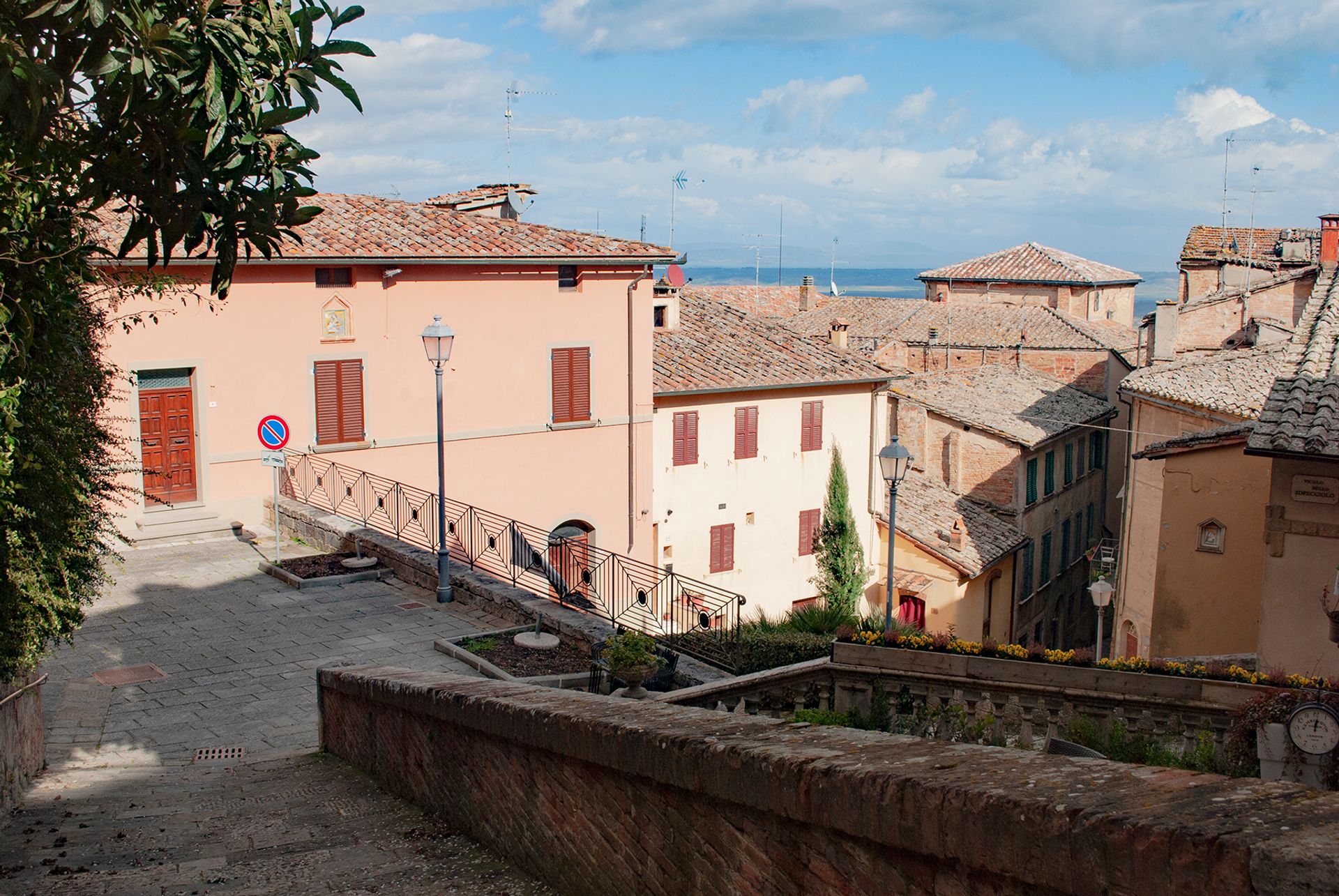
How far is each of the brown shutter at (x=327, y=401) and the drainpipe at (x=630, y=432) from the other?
6510mm

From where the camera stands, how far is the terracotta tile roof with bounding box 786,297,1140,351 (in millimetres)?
45000

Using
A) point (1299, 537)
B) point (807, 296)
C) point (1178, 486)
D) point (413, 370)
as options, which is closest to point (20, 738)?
point (1299, 537)

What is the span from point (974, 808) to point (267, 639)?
11451mm

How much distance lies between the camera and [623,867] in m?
5.40

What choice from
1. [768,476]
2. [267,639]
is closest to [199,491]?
[267,639]

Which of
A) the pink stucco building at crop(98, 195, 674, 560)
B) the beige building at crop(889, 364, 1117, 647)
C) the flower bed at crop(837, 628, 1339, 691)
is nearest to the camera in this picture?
the flower bed at crop(837, 628, 1339, 691)

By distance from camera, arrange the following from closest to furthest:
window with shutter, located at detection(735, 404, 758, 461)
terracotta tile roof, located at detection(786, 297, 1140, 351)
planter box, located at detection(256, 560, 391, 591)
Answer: planter box, located at detection(256, 560, 391, 591) → window with shutter, located at detection(735, 404, 758, 461) → terracotta tile roof, located at detection(786, 297, 1140, 351)

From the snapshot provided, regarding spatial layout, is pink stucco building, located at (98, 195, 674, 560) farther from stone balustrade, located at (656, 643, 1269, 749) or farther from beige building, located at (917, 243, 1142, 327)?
beige building, located at (917, 243, 1142, 327)

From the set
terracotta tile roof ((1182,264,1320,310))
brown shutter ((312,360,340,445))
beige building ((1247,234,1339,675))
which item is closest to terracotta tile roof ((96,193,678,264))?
brown shutter ((312,360,340,445))

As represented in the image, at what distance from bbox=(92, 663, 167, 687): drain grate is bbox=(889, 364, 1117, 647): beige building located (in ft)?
76.2

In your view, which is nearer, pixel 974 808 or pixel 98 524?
pixel 974 808

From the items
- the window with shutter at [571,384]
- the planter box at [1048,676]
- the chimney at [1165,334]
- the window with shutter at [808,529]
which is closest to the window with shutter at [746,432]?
the window with shutter at [808,529]

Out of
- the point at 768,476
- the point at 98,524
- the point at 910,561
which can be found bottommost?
A: the point at 910,561

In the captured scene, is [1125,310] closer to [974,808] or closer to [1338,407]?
[1338,407]
